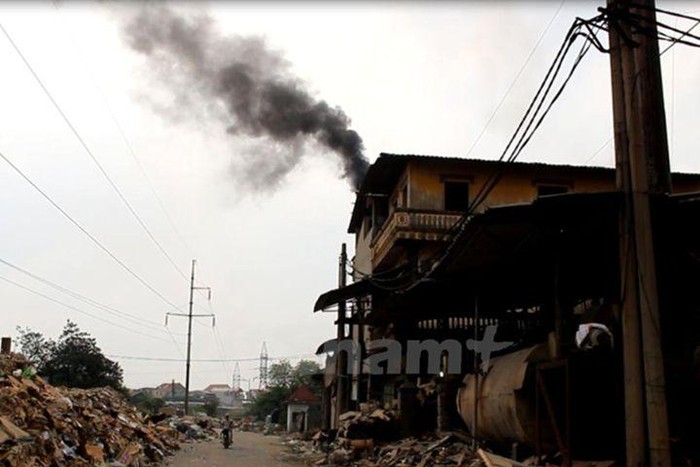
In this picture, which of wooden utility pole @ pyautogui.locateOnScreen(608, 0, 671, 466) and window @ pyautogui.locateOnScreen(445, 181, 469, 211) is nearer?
wooden utility pole @ pyautogui.locateOnScreen(608, 0, 671, 466)

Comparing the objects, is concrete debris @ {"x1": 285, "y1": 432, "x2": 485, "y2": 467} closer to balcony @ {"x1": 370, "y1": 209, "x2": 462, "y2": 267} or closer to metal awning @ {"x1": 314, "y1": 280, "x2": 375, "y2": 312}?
metal awning @ {"x1": 314, "y1": 280, "x2": 375, "y2": 312}

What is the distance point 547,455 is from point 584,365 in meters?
1.74

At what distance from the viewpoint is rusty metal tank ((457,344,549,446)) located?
37.2 ft

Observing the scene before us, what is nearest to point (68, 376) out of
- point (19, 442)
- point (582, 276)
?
point (19, 442)

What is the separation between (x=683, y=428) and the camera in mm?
9547

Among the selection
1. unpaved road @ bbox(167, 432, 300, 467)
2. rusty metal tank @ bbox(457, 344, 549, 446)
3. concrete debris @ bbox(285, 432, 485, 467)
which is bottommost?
unpaved road @ bbox(167, 432, 300, 467)

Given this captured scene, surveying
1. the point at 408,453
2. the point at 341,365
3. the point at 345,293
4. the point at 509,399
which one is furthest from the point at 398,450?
the point at 341,365

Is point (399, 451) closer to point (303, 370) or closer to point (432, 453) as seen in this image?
point (432, 453)

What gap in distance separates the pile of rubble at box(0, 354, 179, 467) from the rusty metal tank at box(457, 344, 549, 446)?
26.1 feet

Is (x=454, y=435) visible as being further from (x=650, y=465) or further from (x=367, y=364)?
(x=367, y=364)

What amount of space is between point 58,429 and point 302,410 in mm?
43238

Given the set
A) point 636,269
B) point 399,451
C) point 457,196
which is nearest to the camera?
point 636,269

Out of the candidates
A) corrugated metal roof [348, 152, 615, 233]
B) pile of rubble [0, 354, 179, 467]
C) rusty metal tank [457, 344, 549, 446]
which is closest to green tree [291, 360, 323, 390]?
corrugated metal roof [348, 152, 615, 233]

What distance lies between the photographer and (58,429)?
53.6 ft
